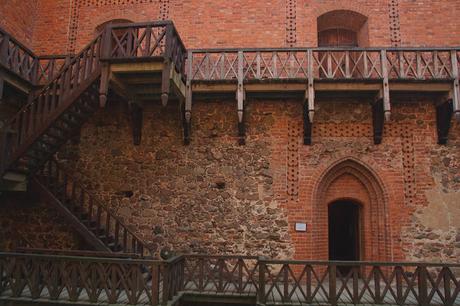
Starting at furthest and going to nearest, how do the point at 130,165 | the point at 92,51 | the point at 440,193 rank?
the point at 130,165 → the point at 440,193 → the point at 92,51

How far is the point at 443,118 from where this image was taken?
916 centimetres

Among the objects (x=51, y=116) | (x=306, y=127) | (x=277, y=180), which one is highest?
(x=306, y=127)

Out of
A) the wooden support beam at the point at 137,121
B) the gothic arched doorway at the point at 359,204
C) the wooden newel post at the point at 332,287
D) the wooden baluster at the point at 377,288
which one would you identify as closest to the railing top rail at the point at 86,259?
the wooden newel post at the point at 332,287

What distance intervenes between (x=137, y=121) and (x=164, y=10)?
3458mm

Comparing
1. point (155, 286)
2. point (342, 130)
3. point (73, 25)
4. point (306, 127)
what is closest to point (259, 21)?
point (306, 127)

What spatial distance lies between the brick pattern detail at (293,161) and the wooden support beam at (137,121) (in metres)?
3.90

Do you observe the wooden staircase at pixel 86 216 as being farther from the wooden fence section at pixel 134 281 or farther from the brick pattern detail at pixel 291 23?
the brick pattern detail at pixel 291 23

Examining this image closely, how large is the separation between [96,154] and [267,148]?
15.0 feet

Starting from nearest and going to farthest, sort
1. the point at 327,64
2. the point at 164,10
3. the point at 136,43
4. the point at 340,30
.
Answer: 1. the point at 136,43
2. the point at 327,64
3. the point at 164,10
4. the point at 340,30

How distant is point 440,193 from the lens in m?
9.05

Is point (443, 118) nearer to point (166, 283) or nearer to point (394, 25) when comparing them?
point (394, 25)

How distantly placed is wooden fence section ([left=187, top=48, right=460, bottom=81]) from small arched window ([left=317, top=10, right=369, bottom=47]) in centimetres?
92

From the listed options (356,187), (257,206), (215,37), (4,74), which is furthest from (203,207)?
(4,74)

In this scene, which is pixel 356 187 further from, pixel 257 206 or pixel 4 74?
pixel 4 74
